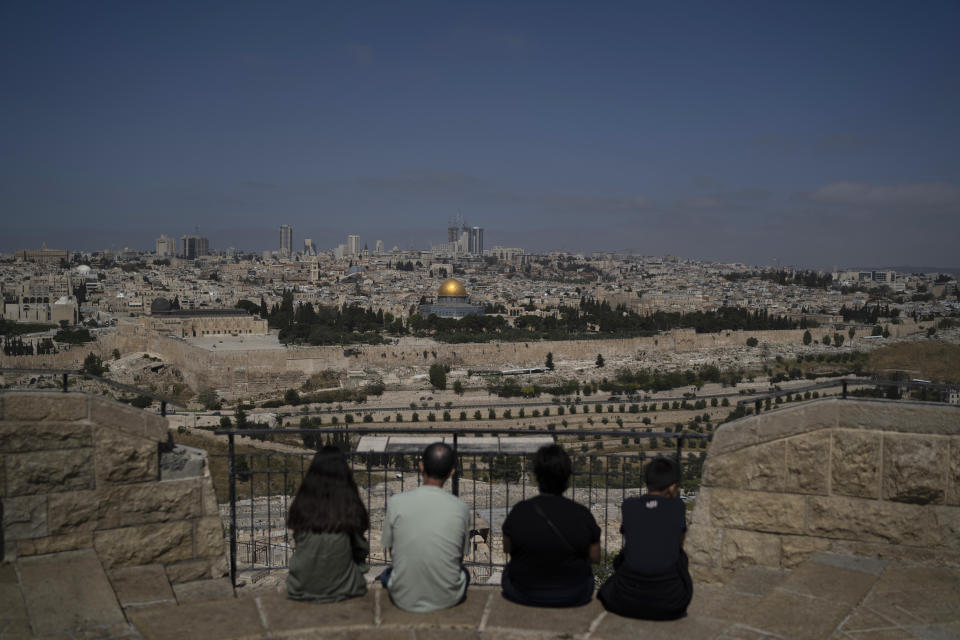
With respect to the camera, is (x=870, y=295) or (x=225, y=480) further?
(x=870, y=295)

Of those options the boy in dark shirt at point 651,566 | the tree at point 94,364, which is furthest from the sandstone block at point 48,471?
the tree at point 94,364

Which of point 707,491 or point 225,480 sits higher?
point 707,491

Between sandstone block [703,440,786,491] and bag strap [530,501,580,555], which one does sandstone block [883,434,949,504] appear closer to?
sandstone block [703,440,786,491]

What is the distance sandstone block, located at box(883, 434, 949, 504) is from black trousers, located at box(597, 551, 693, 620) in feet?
4.12

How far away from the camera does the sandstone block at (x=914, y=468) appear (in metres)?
3.21

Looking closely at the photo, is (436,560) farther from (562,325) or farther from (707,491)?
(562,325)

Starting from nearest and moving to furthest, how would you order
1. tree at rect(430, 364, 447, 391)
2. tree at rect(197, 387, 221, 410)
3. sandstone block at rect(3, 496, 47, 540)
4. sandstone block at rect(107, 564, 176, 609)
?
1. sandstone block at rect(107, 564, 176, 609)
2. sandstone block at rect(3, 496, 47, 540)
3. tree at rect(197, 387, 221, 410)
4. tree at rect(430, 364, 447, 391)

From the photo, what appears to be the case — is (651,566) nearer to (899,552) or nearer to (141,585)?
(899,552)

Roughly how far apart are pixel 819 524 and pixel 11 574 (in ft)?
10.9

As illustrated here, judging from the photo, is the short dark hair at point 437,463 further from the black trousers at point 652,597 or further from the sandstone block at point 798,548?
Result: the sandstone block at point 798,548

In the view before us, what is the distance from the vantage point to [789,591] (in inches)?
112

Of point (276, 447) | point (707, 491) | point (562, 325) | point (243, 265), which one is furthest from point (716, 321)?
point (243, 265)

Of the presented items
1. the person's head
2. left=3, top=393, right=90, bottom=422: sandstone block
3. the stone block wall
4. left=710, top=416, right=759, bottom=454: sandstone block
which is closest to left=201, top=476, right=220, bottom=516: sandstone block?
the stone block wall

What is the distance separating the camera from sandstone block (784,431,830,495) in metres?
3.32
